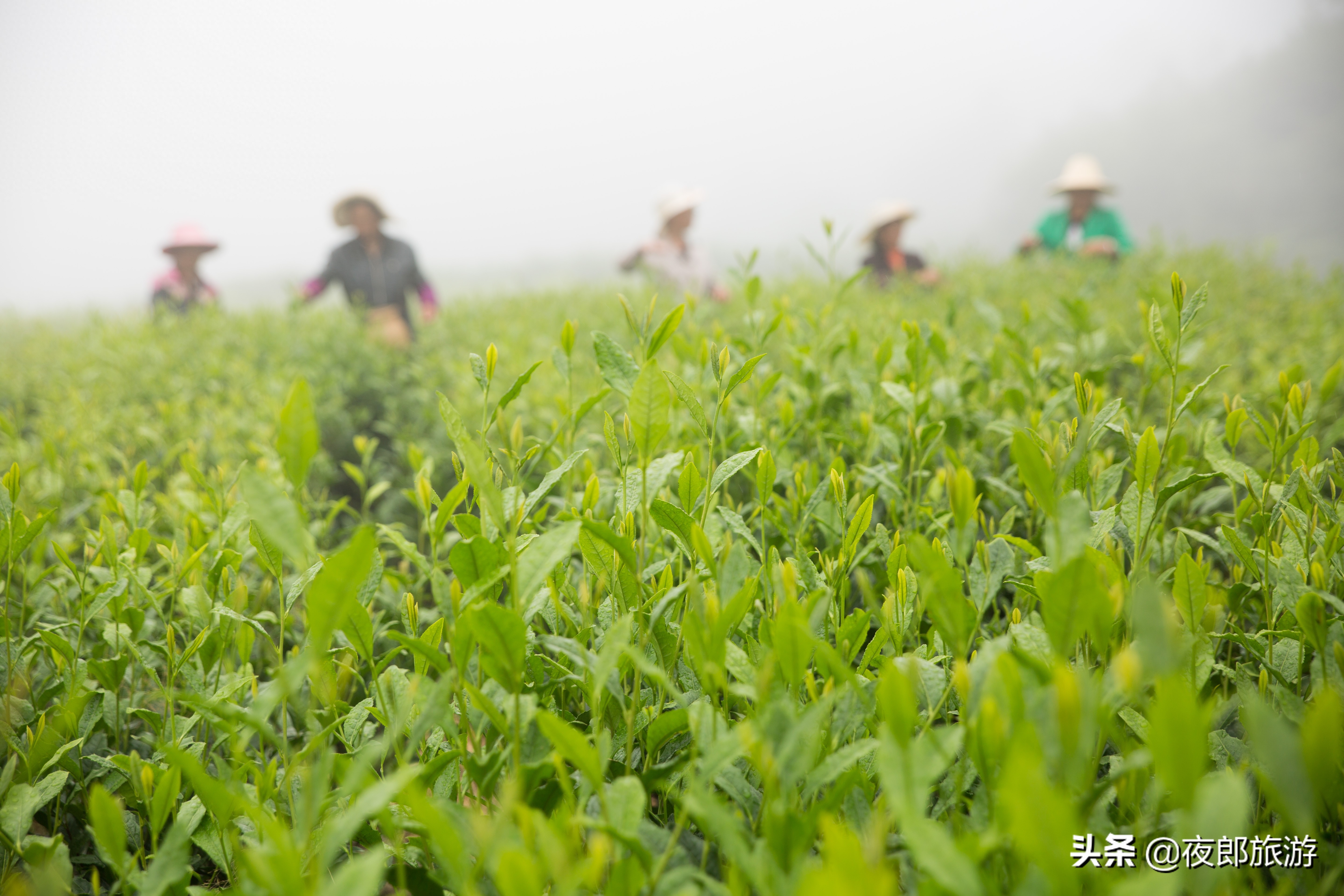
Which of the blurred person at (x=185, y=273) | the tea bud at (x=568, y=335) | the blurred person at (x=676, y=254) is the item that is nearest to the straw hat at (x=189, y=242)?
the blurred person at (x=185, y=273)

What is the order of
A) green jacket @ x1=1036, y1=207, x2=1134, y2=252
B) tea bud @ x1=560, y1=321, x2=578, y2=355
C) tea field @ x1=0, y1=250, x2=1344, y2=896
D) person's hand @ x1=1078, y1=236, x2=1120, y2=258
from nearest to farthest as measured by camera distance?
tea field @ x1=0, y1=250, x2=1344, y2=896 → tea bud @ x1=560, y1=321, x2=578, y2=355 → person's hand @ x1=1078, y1=236, x2=1120, y2=258 → green jacket @ x1=1036, y1=207, x2=1134, y2=252

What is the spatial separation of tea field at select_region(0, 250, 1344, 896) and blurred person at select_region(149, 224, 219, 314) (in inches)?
264

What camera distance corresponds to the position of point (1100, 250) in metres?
5.64

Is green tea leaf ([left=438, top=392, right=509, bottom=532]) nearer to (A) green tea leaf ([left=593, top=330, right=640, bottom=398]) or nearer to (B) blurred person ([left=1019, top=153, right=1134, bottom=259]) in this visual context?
(A) green tea leaf ([left=593, top=330, right=640, bottom=398])

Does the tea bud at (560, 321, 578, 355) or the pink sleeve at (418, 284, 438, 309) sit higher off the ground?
the pink sleeve at (418, 284, 438, 309)

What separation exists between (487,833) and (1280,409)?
1.96 m

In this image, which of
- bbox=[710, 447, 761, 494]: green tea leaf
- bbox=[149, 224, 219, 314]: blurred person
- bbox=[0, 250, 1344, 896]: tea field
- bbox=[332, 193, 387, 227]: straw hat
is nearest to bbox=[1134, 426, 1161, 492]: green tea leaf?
bbox=[0, 250, 1344, 896]: tea field

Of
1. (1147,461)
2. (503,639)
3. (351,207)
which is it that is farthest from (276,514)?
(351,207)

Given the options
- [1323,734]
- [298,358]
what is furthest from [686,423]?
Answer: [298,358]

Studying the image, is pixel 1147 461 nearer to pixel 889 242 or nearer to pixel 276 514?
pixel 276 514

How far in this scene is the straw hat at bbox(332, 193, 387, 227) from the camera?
6.46m

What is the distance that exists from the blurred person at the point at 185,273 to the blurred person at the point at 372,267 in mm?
1741

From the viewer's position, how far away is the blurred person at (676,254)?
22.4 ft

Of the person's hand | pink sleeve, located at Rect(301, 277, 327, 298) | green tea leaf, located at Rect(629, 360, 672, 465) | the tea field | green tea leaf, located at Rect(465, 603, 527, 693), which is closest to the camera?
the tea field
